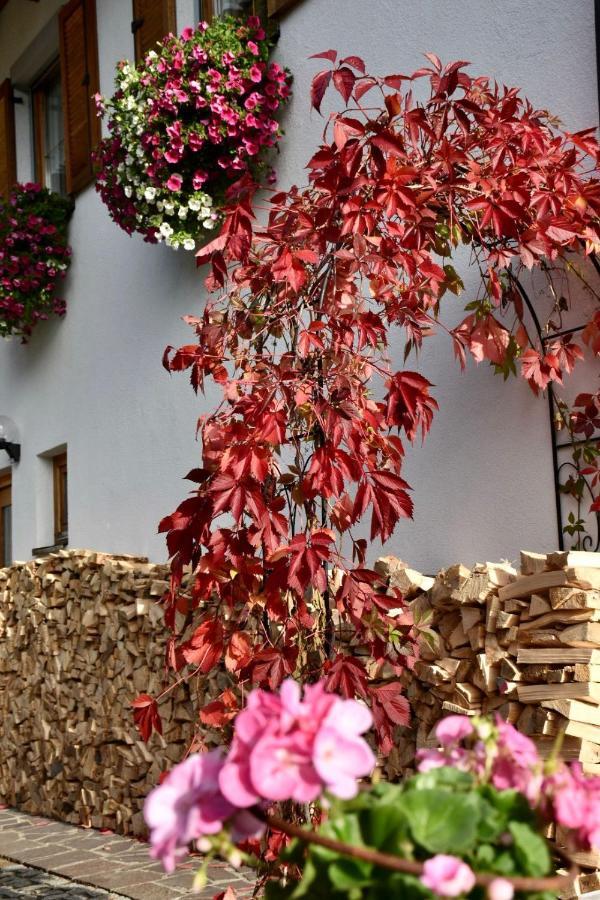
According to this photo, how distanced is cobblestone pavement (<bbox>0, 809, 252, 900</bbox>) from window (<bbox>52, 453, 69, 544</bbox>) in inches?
96.7

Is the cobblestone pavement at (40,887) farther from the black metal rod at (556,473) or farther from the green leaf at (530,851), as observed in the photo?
the green leaf at (530,851)

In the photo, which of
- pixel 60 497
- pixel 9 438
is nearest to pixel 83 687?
pixel 60 497

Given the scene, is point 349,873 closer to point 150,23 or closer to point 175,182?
point 175,182

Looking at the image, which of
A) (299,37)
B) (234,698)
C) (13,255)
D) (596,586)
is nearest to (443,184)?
(596,586)

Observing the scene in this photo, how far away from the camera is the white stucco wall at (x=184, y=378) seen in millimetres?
3871

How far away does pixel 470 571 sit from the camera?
3.58 meters

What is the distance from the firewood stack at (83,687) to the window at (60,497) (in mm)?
735

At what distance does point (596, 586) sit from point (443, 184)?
3.98 ft

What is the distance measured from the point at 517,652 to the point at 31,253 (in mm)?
5253

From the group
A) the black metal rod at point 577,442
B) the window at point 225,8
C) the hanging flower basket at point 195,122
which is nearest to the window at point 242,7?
the window at point 225,8

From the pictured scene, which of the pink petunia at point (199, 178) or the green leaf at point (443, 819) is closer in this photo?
the green leaf at point (443, 819)

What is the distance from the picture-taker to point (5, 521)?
8938 millimetres

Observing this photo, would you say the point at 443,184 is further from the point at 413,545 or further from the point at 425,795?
the point at 425,795

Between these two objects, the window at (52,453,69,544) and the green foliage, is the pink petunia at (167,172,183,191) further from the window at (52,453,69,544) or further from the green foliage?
the green foliage
